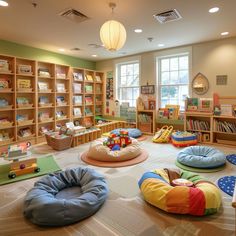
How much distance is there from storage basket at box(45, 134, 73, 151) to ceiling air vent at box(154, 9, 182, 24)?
315 cm

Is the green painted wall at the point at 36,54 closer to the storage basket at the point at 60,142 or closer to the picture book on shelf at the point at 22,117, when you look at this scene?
the picture book on shelf at the point at 22,117

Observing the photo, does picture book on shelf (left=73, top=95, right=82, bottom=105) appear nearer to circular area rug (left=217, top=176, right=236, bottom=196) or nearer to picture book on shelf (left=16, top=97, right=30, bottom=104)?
picture book on shelf (left=16, top=97, right=30, bottom=104)

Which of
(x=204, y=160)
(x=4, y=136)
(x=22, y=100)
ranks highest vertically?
(x=22, y=100)

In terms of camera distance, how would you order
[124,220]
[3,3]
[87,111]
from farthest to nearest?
[87,111], [3,3], [124,220]

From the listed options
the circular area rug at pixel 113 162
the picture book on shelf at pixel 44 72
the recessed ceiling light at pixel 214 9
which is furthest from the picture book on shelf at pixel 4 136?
the recessed ceiling light at pixel 214 9

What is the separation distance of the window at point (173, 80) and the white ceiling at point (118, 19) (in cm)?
53

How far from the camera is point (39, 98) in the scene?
513 cm

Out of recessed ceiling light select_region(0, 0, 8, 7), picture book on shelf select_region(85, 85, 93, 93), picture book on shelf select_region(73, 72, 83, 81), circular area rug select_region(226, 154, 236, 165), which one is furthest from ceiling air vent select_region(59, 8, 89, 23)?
circular area rug select_region(226, 154, 236, 165)

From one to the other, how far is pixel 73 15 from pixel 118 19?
78 centimetres

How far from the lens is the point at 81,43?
4699 millimetres

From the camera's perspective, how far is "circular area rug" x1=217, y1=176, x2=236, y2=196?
7.66ft

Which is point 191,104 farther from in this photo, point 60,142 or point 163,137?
point 60,142

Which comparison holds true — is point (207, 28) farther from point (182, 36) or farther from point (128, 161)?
point (128, 161)

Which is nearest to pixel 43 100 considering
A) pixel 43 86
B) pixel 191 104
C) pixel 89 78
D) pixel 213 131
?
pixel 43 86
